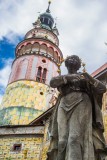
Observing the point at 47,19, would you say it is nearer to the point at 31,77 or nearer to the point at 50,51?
the point at 50,51

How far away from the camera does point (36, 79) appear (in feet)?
104

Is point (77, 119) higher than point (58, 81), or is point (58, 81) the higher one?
point (58, 81)

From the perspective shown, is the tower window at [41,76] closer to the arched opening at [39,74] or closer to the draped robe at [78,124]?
the arched opening at [39,74]

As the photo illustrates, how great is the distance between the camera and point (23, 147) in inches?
828

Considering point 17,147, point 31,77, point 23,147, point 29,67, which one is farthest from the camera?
point 29,67

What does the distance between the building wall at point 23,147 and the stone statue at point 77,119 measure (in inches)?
678

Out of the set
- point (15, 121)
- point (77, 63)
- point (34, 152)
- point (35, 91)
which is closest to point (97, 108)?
point (77, 63)

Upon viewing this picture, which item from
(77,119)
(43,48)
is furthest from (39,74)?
(77,119)

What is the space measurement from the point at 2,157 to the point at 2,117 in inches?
297

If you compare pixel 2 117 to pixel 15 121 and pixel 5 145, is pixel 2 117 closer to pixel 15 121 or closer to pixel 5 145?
pixel 15 121

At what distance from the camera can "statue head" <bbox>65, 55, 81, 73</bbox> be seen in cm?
428

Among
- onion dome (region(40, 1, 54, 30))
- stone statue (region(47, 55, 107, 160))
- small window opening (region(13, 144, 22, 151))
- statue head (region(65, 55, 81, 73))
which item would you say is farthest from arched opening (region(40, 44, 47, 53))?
stone statue (region(47, 55, 107, 160))

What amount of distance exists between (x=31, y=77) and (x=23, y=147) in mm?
11733

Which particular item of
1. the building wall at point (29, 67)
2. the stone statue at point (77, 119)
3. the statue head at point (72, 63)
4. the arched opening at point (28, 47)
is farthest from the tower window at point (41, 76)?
the stone statue at point (77, 119)
